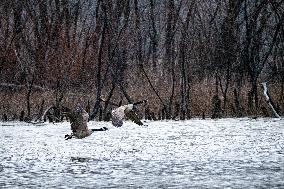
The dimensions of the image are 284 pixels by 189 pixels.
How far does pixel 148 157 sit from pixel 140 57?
120 inches

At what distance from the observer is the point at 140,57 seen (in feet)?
17.6

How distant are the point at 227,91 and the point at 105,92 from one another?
3.49ft

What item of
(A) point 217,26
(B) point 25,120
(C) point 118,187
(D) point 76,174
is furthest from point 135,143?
(A) point 217,26

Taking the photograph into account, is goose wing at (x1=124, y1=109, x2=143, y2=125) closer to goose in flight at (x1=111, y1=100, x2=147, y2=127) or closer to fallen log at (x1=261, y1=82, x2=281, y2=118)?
goose in flight at (x1=111, y1=100, x2=147, y2=127)

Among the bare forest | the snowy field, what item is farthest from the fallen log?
the snowy field

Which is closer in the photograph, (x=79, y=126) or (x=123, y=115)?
(x=79, y=126)

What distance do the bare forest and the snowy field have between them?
1.27 meters

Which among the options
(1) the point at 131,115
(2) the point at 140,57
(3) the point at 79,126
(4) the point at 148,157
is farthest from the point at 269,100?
(4) the point at 148,157

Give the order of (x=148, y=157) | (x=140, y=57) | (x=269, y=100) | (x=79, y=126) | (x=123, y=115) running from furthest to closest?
(x=140, y=57) < (x=269, y=100) < (x=123, y=115) < (x=79, y=126) < (x=148, y=157)

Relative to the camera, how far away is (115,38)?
17.0 ft

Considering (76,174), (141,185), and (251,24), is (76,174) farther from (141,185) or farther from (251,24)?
(251,24)

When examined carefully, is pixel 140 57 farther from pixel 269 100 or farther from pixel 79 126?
pixel 79 126

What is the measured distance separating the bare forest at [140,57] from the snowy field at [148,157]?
1.27 metres

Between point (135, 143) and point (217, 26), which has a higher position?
point (217, 26)
